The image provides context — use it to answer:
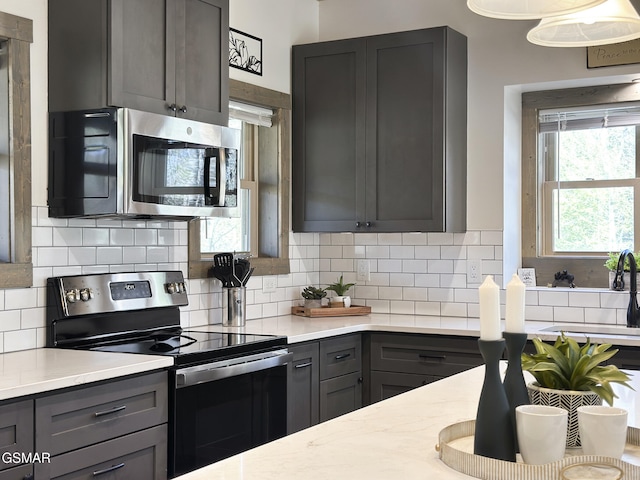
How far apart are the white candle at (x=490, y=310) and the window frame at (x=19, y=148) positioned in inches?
87.0

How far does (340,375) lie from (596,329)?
1380 mm

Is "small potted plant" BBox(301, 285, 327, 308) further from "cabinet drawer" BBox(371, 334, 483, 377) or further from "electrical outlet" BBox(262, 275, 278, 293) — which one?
"cabinet drawer" BBox(371, 334, 483, 377)

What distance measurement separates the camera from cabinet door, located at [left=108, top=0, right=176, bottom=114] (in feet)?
10.8

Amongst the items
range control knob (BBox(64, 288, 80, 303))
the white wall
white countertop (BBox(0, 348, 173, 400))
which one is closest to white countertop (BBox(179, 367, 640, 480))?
white countertop (BBox(0, 348, 173, 400))

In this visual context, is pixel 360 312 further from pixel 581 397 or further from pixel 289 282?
pixel 581 397

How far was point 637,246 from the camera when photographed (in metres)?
4.62

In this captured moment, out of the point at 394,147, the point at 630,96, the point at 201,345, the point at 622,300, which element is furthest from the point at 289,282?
the point at 630,96

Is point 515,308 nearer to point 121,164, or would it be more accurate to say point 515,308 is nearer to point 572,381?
point 572,381

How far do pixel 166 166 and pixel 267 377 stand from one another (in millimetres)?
1039

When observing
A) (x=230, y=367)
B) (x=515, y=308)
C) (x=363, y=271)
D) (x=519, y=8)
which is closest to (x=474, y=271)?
(x=363, y=271)

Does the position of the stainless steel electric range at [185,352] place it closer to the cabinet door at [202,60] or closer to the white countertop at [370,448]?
the cabinet door at [202,60]

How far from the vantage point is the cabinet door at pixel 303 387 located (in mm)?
3967

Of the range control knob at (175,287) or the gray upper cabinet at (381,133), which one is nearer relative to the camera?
the range control knob at (175,287)

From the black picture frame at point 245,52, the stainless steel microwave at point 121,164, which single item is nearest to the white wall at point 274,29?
the black picture frame at point 245,52
